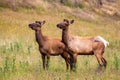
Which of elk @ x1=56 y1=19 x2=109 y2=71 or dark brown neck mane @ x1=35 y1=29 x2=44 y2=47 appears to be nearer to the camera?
dark brown neck mane @ x1=35 y1=29 x2=44 y2=47

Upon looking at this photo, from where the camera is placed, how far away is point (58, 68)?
16891mm

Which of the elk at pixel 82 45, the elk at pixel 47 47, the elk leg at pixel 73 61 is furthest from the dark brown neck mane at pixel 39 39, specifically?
the elk leg at pixel 73 61

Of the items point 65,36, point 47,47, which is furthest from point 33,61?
point 65,36

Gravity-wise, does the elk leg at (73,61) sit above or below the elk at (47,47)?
below

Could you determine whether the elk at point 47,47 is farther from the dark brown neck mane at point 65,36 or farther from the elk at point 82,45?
the elk at point 82,45

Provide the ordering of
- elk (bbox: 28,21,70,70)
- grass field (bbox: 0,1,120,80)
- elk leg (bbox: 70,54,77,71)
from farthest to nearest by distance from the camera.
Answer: elk (bbox: 28,21,70,70), elk leg (bbox: 70,54,77,71), grass field (bbox: 0,1,120,80)

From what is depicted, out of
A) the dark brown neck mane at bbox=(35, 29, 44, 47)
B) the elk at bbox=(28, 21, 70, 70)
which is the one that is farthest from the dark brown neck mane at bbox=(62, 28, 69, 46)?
the dark brown neck mane at bbox=(35, 29, 44, 47)

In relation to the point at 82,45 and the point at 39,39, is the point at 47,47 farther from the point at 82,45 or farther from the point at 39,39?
the point at 82,45

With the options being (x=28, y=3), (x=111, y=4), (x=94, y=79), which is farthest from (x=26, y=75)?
(x=111, y=4)

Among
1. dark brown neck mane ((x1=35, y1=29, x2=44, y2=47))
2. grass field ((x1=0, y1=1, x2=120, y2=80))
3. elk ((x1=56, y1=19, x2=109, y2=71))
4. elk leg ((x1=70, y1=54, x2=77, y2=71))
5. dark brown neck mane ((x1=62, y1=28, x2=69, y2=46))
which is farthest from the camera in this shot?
dark brown neck mane ((x1=62, y1=28, x2=69, y2=46))

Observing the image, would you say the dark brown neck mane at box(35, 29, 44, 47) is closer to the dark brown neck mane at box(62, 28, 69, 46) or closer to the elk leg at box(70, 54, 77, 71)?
the dark brown neck mane at box(62, 28, 69, 46)

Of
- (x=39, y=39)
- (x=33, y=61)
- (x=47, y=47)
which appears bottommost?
(x=33, y=61)

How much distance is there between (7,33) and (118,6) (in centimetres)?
3451

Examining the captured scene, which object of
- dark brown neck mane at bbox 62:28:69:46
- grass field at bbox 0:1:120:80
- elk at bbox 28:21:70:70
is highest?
dark brown neck mane at bbox 62:28:69:46
